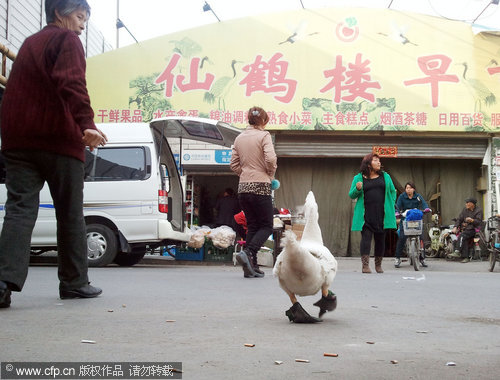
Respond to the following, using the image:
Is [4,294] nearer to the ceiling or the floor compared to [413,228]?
nearer to the floor

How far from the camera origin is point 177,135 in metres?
11.6

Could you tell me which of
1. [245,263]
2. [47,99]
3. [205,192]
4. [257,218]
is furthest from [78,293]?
[205,192]

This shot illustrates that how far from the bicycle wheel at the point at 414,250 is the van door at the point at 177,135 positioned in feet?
11.5

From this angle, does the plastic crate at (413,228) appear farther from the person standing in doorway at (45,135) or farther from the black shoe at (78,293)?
the person standing in doorway at (45,135)

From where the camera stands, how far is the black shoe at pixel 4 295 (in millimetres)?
4227

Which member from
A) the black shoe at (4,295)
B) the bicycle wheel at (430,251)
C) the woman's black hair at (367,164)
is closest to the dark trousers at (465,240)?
the bicycle wheel at (430,251)

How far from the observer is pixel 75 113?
14.3 ft

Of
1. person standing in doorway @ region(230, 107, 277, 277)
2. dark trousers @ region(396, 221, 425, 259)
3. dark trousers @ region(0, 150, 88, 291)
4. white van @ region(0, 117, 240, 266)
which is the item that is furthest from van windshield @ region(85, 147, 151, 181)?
dark trousers @ region(0, 150, 88, 291)

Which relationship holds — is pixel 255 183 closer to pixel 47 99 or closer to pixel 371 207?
pixel 371 207

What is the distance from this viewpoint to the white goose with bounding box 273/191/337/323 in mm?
3586

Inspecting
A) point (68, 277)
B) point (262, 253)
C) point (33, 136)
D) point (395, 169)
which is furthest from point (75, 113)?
point (395, 169)

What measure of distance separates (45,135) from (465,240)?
1237 centimetres

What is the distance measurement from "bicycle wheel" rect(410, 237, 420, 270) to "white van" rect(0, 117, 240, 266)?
3989 millimetres

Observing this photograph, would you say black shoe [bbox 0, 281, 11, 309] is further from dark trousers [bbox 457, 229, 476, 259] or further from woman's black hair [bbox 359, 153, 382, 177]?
dark trousers [bbox 457, 229, 476, 259]
